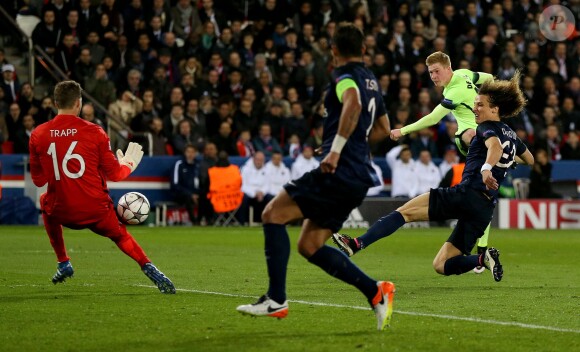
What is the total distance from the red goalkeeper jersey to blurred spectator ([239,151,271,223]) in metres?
14.6

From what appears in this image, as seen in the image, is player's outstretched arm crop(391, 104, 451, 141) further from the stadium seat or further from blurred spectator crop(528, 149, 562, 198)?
the stadium seat

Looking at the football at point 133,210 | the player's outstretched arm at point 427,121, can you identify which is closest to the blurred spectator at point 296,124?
the player's outstretched arm at point 427,121

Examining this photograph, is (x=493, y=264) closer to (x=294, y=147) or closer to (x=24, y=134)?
(x=24, y=134)

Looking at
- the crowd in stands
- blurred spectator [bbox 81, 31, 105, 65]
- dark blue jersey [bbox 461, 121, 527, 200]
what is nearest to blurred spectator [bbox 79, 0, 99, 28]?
the crowd in stands

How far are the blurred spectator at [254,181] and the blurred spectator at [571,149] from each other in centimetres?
735

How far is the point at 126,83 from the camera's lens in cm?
2509

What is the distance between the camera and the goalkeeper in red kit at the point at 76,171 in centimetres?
988

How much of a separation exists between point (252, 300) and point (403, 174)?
16418 millimetres

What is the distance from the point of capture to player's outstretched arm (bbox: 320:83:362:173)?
7398 mm

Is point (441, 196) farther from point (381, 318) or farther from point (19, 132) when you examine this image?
point (19, 132)

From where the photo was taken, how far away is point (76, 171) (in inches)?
390

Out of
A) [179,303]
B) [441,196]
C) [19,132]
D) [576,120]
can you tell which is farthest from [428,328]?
[576,120]

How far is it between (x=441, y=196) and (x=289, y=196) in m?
3.60

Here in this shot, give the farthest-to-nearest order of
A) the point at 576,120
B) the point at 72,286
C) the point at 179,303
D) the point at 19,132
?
the point at 576,120, the point at 19,132, the point at 72,286, the point at 179,303
